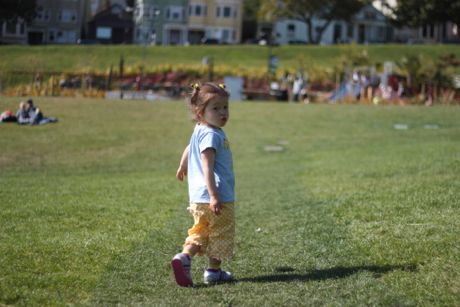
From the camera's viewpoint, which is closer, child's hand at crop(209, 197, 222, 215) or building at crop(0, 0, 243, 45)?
child's hand at crop(209, 197, 222, 215)

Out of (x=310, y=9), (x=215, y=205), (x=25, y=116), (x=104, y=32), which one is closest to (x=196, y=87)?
(x=215, y=205)

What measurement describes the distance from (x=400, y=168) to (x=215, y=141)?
8239mm

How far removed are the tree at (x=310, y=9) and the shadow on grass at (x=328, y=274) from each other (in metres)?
82.2

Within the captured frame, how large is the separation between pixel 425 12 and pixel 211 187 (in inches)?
3161

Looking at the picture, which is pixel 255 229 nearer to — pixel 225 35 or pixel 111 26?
pixel 111 26

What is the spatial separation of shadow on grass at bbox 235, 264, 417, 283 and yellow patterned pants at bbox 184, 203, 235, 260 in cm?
30

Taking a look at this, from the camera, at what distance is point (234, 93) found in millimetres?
51156

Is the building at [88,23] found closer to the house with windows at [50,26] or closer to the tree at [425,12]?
the house with windows at [50,26]

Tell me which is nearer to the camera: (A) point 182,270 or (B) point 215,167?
(A) point 182,270

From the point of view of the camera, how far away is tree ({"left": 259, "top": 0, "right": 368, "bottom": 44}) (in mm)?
87625

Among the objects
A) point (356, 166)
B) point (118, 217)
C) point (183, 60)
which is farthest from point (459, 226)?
point (183, 60)

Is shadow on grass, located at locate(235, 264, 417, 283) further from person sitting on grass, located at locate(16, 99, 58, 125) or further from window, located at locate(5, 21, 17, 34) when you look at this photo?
window, located at locate(5, 21, 17, 34)

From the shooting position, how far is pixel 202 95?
6.73 m

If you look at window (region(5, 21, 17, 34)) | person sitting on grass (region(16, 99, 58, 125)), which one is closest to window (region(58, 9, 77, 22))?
window (region(5, 21, 17, 34))
